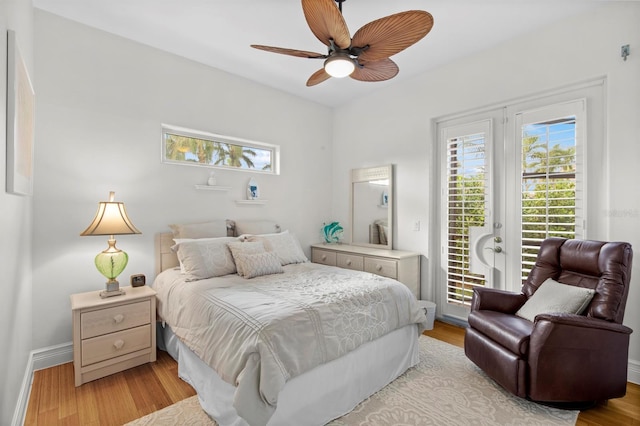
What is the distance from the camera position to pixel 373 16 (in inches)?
103

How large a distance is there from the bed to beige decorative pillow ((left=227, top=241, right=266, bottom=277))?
0.01 metres

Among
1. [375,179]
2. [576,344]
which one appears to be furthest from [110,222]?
[576,344]

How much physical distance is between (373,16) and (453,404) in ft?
9.86

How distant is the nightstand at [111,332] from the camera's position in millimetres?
2256

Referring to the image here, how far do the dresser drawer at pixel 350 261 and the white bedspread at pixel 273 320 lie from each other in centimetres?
103

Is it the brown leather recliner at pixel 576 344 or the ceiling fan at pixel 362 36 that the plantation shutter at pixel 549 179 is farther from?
the ceiling fan at pixel 362 36

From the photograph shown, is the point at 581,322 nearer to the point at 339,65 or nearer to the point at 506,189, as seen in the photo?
the point at 506,189

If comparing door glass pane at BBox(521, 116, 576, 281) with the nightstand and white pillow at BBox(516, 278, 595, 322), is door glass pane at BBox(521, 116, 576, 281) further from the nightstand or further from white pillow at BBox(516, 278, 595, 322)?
the nightstand

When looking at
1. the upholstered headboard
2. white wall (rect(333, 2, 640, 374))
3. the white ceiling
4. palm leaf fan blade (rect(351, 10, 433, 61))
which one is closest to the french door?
white wall (rect(333, 2, 640, 374))

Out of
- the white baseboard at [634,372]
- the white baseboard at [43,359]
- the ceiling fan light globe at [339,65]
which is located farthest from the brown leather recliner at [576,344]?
the white baseboard at [43,359]

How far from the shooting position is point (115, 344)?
2.39 m

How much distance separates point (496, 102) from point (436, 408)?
9.23 feet

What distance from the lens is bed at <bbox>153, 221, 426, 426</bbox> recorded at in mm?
1597

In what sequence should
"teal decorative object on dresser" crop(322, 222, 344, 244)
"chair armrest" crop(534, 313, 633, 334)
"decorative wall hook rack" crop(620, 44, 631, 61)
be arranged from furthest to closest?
"teal decorative object on dresser" crop(322, 222, 344, 244) → "decorative wall hook rack" crop(620, 44, 631, 61) → "chair armrest" crop(534, 313, 633, 334)
